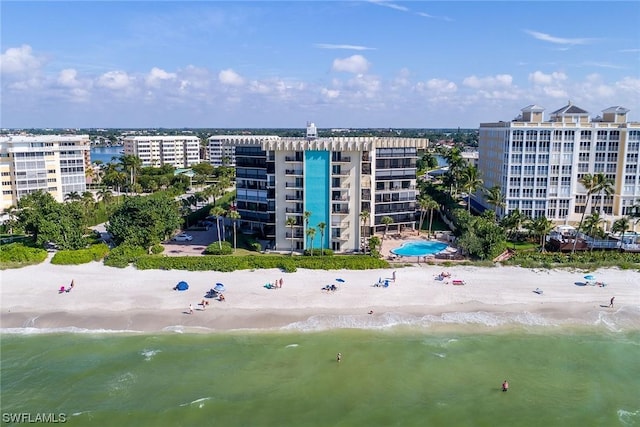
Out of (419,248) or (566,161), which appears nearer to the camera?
(419,248)

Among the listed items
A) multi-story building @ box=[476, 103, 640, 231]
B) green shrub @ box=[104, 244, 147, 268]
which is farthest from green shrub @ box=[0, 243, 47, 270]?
multi-story building @ box=[476, 103, 640, 231]

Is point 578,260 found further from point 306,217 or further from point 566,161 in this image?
point 306,217

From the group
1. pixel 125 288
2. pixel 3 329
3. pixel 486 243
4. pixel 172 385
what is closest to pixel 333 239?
pixel 486 243

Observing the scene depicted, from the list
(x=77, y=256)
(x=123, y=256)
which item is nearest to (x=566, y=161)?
(x=123, y=256)

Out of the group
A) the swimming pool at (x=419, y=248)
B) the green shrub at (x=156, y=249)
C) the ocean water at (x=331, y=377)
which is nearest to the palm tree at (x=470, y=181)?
the swimming pool at (x=419, y=248)

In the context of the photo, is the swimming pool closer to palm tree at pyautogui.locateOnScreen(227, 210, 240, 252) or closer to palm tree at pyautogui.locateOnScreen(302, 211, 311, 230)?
palm tree at pyautogui.locateOnScreen(302, 211, 311, 230)

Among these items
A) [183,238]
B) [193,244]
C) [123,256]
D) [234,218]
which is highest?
[234,218]
